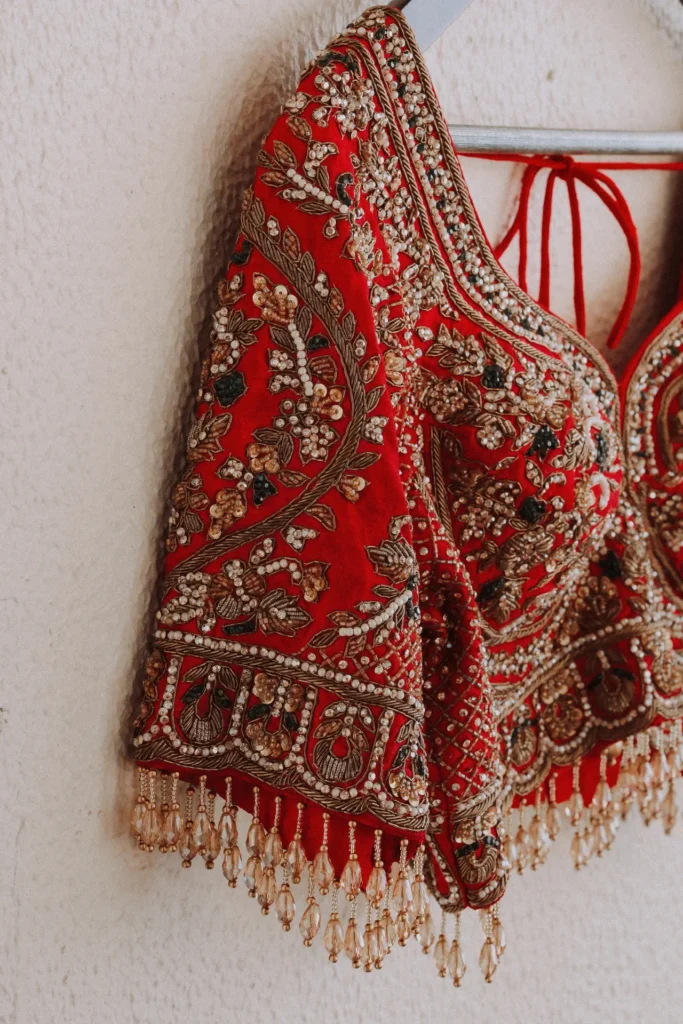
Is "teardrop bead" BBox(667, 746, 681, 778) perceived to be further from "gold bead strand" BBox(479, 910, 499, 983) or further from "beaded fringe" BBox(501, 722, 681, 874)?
"gold bead strand" BBox(479, 910, 499, 983)

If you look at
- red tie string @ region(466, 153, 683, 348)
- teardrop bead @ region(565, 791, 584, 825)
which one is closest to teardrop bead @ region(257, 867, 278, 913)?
teardrop bead @ region(565, 791, 584, 825)

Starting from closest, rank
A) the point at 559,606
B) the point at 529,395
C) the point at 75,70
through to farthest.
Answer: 1. the point at 75,70
2. the point at 529,395
3. the point at 559,606

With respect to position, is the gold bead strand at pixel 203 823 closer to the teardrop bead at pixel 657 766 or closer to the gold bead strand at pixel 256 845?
the gold bead strand at pixel 256 845

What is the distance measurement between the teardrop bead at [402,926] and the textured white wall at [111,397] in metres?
0.16

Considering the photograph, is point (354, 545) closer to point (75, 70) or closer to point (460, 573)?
point (460, 573)

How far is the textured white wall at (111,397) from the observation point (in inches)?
21.3

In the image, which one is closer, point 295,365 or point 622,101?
point 295,365

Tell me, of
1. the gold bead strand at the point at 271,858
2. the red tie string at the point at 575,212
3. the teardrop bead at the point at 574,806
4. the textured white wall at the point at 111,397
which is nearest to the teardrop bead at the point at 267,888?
the gold bead strand at the point at 271,858

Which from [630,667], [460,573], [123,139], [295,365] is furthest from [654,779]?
[123,139]

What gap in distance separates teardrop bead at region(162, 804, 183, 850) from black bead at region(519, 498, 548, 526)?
0.28m

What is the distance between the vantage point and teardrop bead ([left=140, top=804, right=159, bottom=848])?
624 millimetres

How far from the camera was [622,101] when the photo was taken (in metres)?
0.85

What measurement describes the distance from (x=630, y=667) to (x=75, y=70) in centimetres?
55

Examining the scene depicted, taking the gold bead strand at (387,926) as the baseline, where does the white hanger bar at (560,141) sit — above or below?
above
